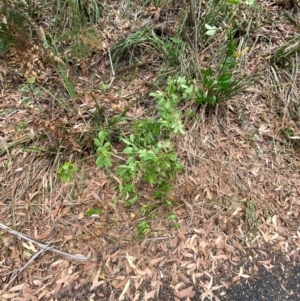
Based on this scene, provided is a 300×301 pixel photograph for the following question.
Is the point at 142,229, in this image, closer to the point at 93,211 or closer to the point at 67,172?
the point at 93,211

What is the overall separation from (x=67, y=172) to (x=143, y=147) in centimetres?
50

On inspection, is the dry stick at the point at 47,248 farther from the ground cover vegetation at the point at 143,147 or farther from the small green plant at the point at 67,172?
the small green plant at the point at 67,172

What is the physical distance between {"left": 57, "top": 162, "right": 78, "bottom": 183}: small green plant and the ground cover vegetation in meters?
0.02

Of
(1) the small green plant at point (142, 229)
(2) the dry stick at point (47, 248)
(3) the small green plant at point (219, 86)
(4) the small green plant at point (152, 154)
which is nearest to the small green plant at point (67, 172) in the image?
(4) the small green plant at point (152, 154)

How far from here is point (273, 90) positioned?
2.73 meters

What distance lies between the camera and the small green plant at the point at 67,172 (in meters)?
2.10

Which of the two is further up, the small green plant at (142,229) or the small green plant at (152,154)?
the small green plant at (152,154)

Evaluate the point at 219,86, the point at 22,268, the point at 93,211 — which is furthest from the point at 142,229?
the point at 219,86

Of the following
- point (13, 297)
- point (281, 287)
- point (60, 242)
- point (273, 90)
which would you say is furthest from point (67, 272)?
point (273, 90)

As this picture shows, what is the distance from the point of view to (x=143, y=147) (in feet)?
7.22

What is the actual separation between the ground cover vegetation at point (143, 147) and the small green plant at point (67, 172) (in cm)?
2

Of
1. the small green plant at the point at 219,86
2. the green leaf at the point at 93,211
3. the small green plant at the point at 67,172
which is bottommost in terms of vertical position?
the green leaf at the point at 93,211

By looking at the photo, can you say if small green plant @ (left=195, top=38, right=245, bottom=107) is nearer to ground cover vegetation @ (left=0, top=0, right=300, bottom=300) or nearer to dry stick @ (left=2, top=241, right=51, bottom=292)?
ground cover vegetation @ (left=0, top=0, right=300, bottom=300)

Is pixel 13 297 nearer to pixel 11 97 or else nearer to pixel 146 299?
pixel 146 299
